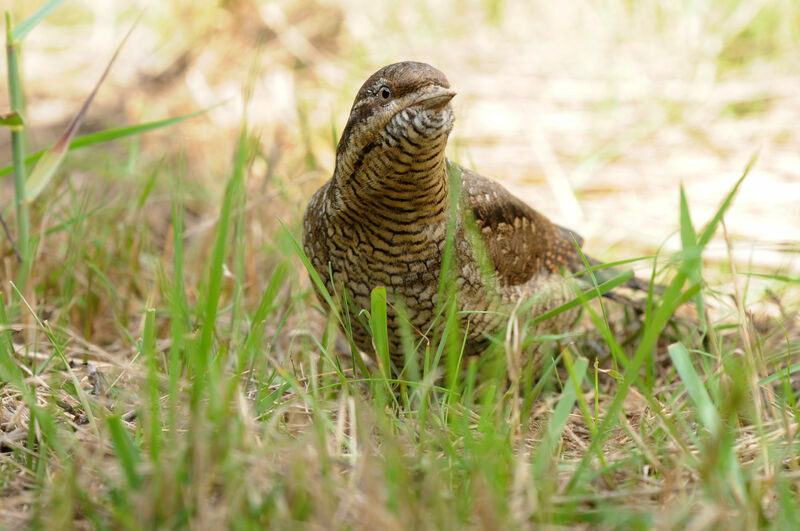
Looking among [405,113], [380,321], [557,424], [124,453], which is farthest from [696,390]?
[124,453]

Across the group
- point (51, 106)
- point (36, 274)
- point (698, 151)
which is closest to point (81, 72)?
point (51, 106)

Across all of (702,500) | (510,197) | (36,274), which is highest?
(510,197)

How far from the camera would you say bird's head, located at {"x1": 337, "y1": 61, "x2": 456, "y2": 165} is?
2.21m

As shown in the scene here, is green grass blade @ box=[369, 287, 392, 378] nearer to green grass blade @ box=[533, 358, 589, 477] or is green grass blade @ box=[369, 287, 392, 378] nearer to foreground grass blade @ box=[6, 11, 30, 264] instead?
green grass blade @ box=[533, 358, 589, 477]

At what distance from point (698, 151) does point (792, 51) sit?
60.0 inches

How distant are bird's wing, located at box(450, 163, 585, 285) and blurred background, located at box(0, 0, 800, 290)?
4.52 ft

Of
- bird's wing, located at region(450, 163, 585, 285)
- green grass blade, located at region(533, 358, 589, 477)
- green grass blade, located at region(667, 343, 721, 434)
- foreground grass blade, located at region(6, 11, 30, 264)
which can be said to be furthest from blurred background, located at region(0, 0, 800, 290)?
green grass blade, located at region(667, 343, 721, 434)

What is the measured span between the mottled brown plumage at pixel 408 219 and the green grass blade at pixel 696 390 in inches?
16.3

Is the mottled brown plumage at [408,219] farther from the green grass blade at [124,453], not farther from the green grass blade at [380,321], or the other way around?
the green grass blade at [124,453]

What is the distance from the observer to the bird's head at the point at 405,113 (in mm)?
2207

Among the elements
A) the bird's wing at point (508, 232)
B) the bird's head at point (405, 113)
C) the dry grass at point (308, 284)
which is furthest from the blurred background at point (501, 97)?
the bird's head at point (405, 113)

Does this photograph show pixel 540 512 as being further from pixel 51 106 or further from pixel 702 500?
pixel 51 106

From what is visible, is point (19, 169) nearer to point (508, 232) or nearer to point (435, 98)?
point (435, 98)

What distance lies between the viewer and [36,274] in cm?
327
